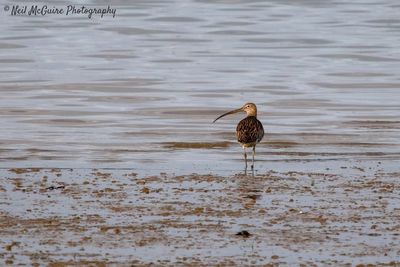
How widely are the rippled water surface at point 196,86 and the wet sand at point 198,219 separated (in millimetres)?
1439

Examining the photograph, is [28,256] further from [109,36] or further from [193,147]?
[109,36]

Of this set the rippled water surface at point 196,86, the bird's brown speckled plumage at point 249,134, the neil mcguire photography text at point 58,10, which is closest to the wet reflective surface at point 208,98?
the rippled water surface at point 196,86

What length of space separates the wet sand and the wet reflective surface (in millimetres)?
61

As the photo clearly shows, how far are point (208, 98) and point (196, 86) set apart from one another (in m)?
1.87

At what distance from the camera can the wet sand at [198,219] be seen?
1006cm

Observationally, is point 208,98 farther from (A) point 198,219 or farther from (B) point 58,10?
(B) point 58,10

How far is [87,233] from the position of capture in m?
10.8

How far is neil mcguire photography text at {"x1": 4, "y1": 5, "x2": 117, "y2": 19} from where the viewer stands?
143 ft

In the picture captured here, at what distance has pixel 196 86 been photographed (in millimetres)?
26266

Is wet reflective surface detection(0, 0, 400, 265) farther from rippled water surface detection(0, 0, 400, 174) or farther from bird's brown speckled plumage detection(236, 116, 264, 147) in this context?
bird's brown speckled plumage detection(236, 116, 264, 147)

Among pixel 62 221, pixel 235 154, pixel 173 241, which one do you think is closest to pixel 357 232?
pixel 173 241

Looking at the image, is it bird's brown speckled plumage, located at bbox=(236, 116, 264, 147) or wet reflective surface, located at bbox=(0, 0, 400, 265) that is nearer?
wet reflective surface, located at bbox=(0, 0, 400, 265)

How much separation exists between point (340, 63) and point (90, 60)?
597 cm

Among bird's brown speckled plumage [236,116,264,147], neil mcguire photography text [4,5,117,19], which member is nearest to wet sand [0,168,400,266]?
bird's brown speckled plumage [236,116,264,147]
